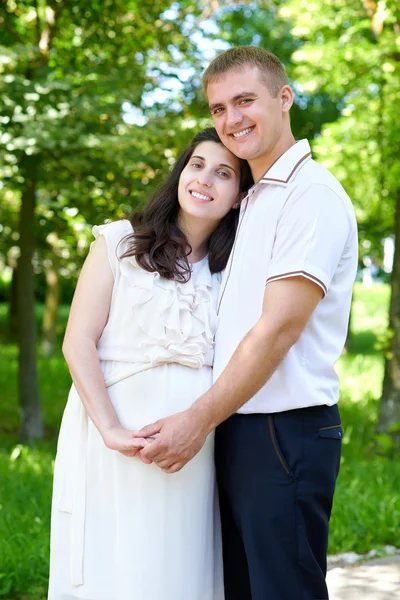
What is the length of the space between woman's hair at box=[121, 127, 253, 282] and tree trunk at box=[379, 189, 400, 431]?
463 cm

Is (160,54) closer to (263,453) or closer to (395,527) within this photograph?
(395,527)

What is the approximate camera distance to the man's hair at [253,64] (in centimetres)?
258

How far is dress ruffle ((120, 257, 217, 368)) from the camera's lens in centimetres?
261

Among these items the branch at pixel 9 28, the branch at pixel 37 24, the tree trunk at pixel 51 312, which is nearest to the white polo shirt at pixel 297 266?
the branch at pixel 9 28

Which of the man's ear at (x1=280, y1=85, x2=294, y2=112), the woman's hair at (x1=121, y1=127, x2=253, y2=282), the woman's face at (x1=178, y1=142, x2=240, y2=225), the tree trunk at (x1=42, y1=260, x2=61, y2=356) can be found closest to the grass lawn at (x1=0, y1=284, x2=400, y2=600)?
the woman's hair at (x1=121, y1=127, x2=253, y2=282)

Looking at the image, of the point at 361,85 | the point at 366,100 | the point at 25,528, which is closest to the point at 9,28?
the point at 361,85

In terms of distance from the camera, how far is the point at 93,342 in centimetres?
265

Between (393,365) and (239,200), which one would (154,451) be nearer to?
(239,200)

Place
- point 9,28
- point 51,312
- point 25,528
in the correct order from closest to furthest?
point 25,528 → point 9,28 → point 51,312

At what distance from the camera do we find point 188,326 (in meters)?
2.63

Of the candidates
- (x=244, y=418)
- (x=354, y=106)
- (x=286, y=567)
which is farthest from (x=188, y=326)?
(x=354, y=106)

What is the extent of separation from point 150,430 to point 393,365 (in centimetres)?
525

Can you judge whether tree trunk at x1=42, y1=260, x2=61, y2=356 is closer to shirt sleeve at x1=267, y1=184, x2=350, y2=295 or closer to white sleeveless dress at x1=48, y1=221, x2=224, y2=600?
white sleeveless dress at x1=48, y1=221, x2=224, y2=600

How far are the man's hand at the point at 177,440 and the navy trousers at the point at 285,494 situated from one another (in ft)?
0.60
